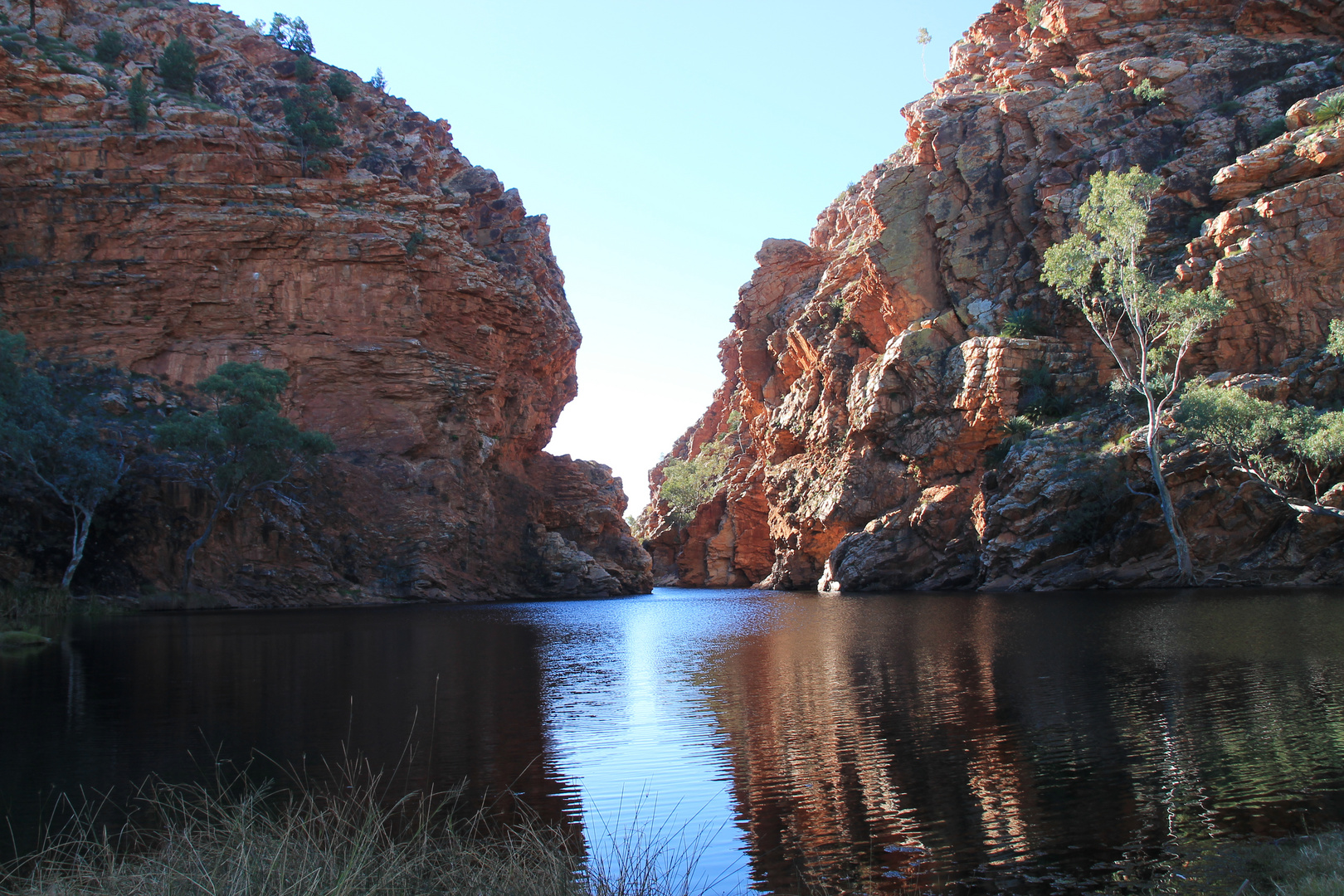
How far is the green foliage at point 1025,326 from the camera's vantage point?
5662 cm

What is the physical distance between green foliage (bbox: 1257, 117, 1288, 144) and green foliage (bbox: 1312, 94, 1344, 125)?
123 inches

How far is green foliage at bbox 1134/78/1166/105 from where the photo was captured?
57.0 metres

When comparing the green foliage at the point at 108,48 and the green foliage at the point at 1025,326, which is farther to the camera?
the green foliage at the point at 108,48

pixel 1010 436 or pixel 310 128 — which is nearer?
pixel 1010 436

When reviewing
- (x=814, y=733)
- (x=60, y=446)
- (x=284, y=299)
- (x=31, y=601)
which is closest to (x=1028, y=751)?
(x=814, y=733)

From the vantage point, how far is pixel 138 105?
56625 millimetres

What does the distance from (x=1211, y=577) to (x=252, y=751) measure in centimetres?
4187

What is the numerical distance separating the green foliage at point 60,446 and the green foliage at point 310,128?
25116 millimetres

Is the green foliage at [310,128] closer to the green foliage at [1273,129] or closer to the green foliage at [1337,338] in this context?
the green foliage at [1273,129]

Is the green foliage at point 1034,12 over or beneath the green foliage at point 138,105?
over

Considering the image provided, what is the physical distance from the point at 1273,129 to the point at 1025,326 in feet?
54.8

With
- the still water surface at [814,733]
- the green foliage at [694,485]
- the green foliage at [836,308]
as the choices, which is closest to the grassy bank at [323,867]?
the still water surface at [814,733]

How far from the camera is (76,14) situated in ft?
215

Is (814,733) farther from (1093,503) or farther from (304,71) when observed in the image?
(304,71)
